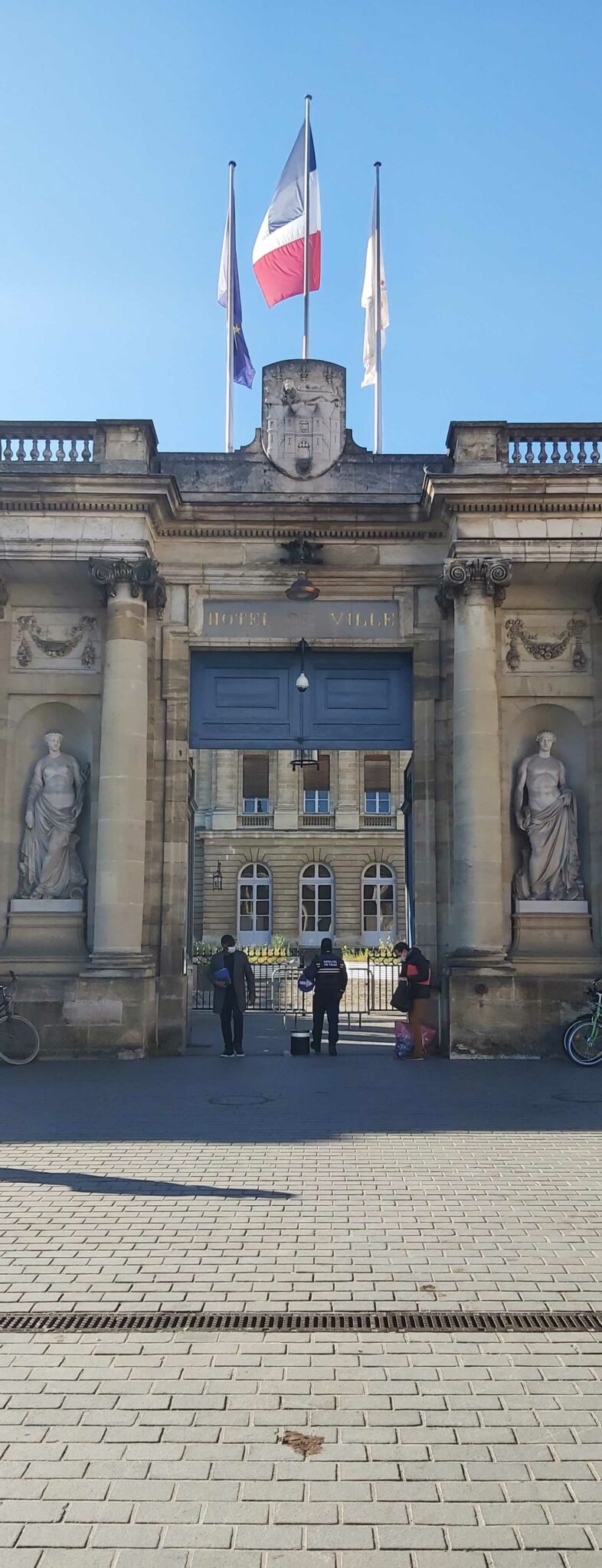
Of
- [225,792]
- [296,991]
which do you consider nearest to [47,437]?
[296,991]

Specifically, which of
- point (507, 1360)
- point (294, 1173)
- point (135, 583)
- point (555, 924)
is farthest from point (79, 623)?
point (507, 1360)

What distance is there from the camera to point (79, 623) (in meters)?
16.3

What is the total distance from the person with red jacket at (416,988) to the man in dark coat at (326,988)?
3.92 ft

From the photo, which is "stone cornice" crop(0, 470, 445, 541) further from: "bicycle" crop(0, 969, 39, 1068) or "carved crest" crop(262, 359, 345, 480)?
"bicycle" crop(0, 969, 39, 1068)

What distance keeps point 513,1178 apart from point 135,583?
9.94 metres

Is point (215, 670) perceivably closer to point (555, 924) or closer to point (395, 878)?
point (555, 924)

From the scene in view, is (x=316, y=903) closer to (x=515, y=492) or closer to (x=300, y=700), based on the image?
(x=300, y=700)

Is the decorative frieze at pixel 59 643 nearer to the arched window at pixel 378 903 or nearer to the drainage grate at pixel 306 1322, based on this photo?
the drainage grate at pixel 306 1322

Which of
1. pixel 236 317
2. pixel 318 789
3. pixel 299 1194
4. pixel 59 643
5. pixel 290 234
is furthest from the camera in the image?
pixel 318 789

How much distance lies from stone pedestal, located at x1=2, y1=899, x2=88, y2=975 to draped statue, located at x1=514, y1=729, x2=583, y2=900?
5.71 metres

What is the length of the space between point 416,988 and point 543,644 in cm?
512

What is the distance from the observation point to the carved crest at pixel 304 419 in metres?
16.7

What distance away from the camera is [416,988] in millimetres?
14492

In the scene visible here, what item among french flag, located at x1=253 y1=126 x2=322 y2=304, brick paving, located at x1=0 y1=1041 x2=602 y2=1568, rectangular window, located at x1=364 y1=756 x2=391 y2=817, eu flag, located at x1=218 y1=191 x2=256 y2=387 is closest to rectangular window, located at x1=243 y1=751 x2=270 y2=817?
rectangular window, located at x1=364 y1=756 x2=391 y2=817
